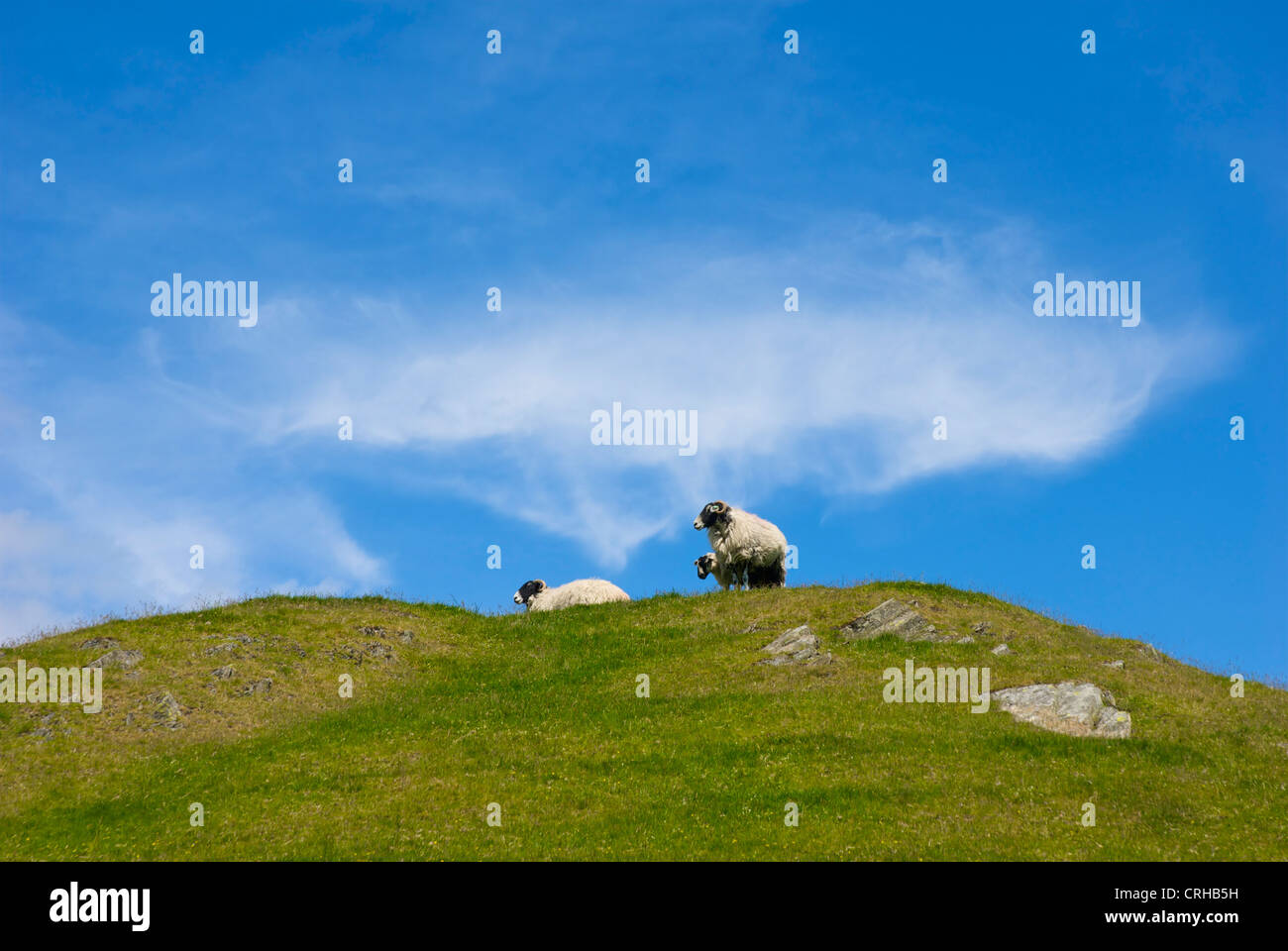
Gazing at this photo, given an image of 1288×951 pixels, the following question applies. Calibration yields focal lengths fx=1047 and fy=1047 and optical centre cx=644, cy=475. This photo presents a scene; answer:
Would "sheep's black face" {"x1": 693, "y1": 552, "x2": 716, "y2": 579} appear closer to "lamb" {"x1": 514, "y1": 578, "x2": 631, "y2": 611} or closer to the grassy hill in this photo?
"lamb" {"x1": 514, "y1": 578, "x2": 631, "y2": 611}

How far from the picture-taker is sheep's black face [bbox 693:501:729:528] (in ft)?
153

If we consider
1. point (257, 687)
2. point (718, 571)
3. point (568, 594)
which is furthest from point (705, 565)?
point (257, 687)

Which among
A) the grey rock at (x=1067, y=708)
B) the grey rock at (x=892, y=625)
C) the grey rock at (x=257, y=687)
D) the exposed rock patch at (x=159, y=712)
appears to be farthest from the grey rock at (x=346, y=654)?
the grey rock at (x=1067, y=708)

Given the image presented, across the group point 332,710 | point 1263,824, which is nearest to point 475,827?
point 332,710

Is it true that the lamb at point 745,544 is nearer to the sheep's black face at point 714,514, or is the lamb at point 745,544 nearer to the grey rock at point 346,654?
the sheep's black face at point 714,514

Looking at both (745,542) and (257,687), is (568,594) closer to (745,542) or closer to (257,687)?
(745,542)

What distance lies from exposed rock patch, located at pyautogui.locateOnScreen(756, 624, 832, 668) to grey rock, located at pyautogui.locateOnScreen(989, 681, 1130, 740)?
20.6 feet

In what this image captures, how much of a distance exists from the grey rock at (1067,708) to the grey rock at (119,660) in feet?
93.8

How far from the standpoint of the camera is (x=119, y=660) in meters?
36.4

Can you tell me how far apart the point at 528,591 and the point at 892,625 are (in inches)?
803

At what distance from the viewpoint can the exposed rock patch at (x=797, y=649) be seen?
116 feet

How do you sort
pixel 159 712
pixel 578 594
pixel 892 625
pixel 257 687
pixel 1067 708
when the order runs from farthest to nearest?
pixel 578 594, pixel 892 625, pixel 257 687, pixel 159 712, pixel 1067 708
